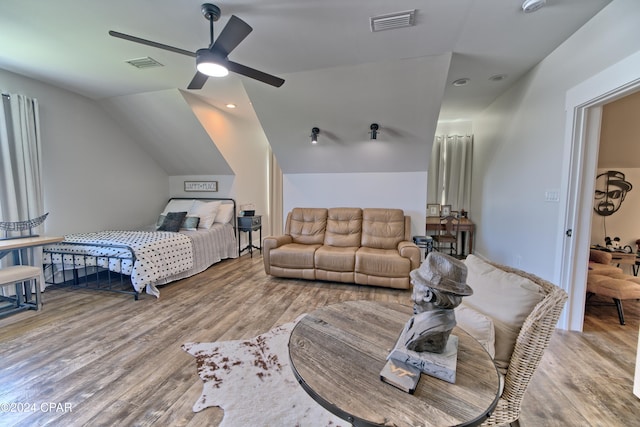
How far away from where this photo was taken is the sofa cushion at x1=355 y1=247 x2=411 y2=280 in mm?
3230

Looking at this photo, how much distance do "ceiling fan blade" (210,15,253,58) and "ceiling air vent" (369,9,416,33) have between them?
101 centimetres

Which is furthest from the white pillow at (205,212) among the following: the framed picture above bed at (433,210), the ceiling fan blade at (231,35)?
the framed picture above bed at (433,210)

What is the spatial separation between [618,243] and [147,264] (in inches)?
223

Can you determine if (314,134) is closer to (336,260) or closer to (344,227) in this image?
(344,227)

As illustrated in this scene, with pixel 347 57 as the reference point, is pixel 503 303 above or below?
below

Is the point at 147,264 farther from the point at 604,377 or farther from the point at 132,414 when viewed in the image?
the point at 604,377

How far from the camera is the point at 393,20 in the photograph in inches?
81.0

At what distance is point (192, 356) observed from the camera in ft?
6.59

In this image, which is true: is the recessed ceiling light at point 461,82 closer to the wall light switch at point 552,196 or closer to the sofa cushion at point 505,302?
the wall light switch at point 552,196

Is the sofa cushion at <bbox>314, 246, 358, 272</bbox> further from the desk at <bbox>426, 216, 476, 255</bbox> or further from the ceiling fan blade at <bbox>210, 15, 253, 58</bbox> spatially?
the ceiling fan blade at <bbox>210, 15, 253, 58</bbox>

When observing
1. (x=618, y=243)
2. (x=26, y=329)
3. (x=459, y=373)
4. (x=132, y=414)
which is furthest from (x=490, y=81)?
(x=26, y=329)

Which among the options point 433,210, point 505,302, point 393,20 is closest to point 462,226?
point 433,210

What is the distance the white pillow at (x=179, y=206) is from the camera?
476cm

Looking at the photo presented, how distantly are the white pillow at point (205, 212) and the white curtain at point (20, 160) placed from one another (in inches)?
73.7
